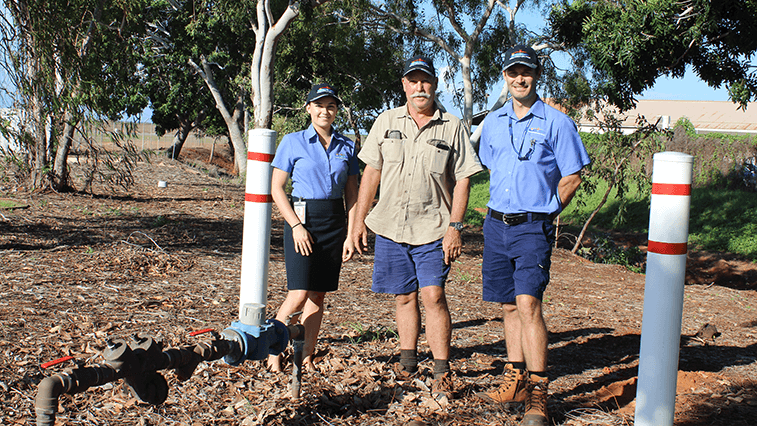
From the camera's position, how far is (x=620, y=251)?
11117 millimetres

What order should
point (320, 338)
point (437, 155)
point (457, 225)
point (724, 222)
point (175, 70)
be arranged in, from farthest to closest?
point (175, 70) < point (724, 222) < point (320, 338) < point (437, 155) < point (457, 225)

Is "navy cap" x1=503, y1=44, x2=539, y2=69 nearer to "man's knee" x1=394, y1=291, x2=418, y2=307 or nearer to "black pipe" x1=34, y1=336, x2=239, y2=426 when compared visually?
"man's knee" x1=394, y1=291, x2=418, y2=307

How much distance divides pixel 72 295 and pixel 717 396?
187 inches

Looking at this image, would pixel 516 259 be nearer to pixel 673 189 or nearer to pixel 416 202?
pixel 416 202

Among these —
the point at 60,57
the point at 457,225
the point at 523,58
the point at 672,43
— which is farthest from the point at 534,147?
the point at 672,43

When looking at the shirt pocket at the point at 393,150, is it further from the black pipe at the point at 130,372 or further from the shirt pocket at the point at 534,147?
the black pipe at the point at 130,372

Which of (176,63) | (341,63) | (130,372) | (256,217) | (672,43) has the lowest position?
(130,372)

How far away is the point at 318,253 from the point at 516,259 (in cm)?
118

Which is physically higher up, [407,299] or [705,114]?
[705,114]

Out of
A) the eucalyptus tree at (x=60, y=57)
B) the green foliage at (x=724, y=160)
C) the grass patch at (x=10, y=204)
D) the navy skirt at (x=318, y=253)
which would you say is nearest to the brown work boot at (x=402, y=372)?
the navy skirt at (x=318, y=253)

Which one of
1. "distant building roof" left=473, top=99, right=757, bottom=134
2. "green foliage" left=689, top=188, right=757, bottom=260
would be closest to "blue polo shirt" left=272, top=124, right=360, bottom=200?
"green foliage" left=689, top=188, right=757, bottom=260

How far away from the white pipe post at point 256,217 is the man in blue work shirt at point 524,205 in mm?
1318

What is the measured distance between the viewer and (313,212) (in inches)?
150

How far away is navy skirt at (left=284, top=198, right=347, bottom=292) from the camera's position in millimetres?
3807
